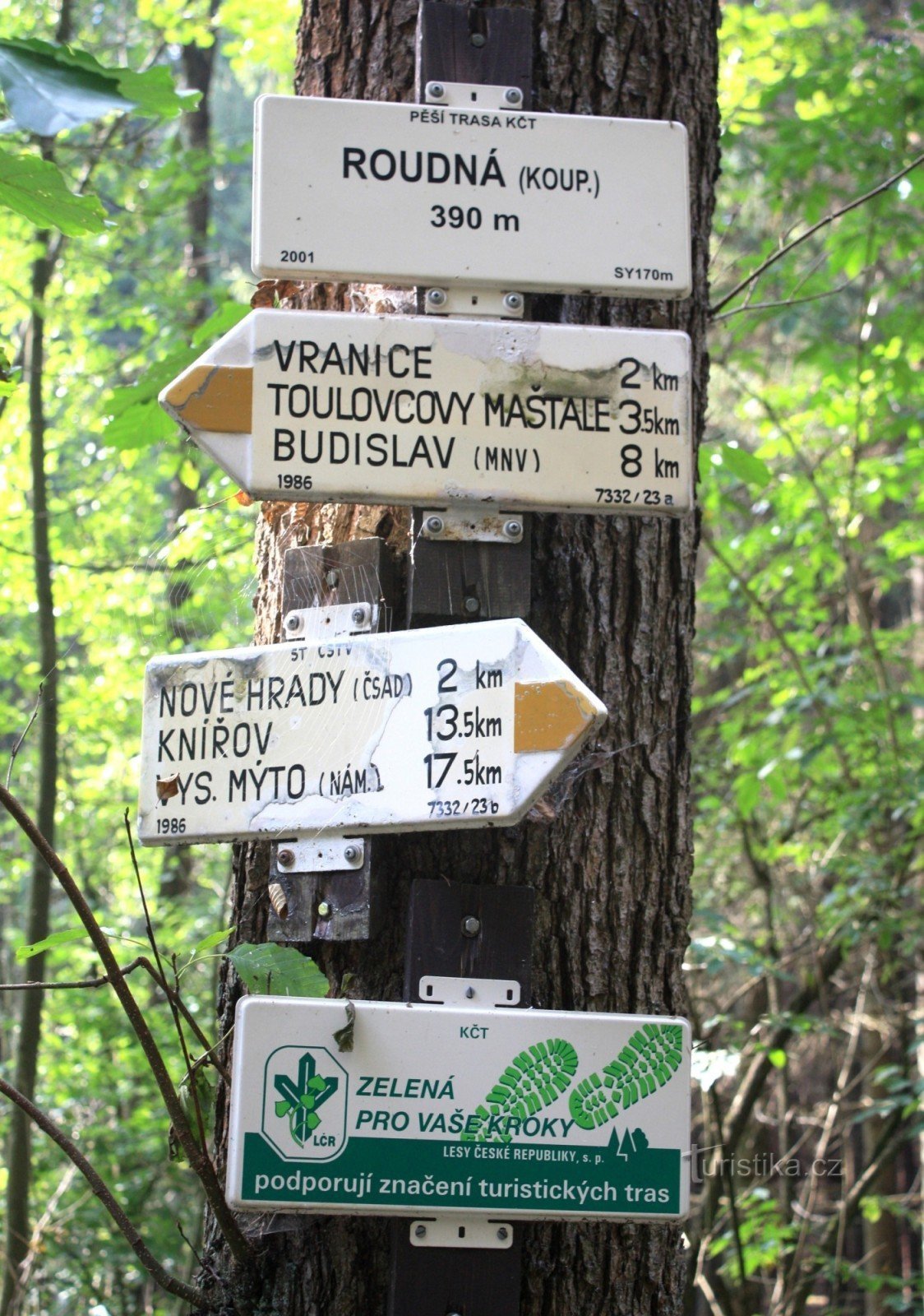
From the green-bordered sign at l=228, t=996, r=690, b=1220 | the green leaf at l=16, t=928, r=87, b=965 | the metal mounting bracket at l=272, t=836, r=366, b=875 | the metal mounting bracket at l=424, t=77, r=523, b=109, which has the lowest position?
the green-bordered sign at l=228, t=996, r=690, b=1220

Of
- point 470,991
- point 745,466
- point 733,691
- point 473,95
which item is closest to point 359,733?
point 470,991

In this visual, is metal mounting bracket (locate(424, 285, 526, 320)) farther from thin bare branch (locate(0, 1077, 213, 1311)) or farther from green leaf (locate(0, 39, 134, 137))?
thin bare branch (locate(0, 1077, 213, 1311))

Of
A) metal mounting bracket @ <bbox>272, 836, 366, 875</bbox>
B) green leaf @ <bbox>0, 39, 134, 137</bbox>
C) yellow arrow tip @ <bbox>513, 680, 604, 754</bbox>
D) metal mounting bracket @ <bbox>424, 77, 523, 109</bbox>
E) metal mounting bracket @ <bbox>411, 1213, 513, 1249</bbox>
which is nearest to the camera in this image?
green leaf @ <bbox>0, 39, 134, 137</bbox>

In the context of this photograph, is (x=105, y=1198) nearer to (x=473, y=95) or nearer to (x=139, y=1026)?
(x=139, y=1026)

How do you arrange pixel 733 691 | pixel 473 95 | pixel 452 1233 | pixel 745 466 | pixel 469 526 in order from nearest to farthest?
pixel 452 1233
pixel 469 526
pixel 473 95
pixel 745 466
pixel 733 691

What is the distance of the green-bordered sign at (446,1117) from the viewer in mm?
1244

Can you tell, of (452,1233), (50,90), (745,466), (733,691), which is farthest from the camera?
(733,691)

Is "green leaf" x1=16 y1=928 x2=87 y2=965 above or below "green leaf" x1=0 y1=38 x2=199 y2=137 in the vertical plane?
below

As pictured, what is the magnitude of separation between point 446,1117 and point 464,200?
1118mm

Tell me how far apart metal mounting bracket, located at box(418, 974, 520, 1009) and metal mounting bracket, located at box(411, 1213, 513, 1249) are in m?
0.24

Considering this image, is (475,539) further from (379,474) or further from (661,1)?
(661,1)

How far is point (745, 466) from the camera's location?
2.72m

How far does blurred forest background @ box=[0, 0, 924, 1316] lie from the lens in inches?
175

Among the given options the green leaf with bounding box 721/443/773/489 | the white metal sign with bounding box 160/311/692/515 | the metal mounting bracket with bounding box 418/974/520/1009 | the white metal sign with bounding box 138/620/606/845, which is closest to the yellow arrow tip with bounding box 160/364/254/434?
the white metal sign with bounding box 160/311/692/515
